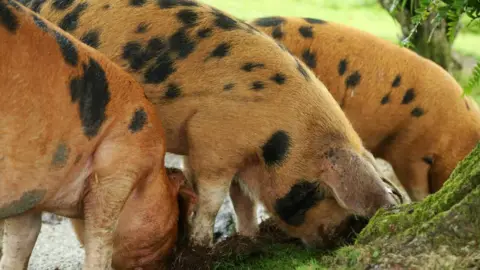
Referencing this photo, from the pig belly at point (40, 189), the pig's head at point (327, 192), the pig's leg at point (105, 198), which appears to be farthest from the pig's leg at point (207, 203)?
the pig belly at point (40, 189)

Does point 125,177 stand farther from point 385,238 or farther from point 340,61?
point 340,61

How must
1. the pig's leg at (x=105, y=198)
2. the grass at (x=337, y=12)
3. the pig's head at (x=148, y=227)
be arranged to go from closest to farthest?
the pig's leg at (x=105, y=198), the pig's head at (x=148, y=227), the grass at (x=337, y=12)

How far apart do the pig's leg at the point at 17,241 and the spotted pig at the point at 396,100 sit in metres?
3.68

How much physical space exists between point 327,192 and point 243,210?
4.09ft

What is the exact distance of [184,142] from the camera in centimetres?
626

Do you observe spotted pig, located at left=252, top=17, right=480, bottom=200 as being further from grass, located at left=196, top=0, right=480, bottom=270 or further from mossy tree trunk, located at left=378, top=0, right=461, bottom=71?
grass, located at left=196, top=0, right=480, bottom=270

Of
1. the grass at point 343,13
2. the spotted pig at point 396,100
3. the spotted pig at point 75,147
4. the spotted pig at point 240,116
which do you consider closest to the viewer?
the spotted pig at point 75,147

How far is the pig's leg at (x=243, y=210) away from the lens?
696 cm

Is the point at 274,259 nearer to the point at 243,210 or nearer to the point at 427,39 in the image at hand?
the point at 243,210

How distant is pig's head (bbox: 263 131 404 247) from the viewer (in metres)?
5.68

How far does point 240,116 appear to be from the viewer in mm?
5949

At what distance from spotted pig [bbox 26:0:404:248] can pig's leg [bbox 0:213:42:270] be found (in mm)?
1235

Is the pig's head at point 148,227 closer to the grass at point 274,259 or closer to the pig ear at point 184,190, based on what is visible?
the pig ear at point 184,190

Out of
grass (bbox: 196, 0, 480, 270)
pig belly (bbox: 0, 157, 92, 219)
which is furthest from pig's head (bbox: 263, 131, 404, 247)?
grass (bbox: 196, 0, 480, 270)
